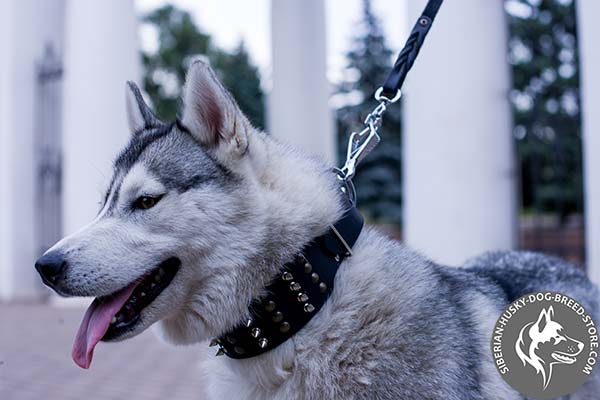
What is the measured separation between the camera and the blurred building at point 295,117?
771 cm

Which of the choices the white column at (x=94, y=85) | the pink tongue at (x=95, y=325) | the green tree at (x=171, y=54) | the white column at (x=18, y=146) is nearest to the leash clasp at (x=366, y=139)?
the pink tongue at (x=95, y=325)

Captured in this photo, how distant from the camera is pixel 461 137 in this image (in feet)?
25.3

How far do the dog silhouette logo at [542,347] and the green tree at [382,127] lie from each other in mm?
17358

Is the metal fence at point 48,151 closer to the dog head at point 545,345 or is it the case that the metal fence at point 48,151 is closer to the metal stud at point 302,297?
the metal stud at point 302,297

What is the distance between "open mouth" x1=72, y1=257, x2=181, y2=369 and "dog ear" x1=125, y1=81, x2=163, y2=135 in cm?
81

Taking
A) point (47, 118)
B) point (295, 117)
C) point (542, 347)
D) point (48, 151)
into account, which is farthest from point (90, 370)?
point (47, 118)

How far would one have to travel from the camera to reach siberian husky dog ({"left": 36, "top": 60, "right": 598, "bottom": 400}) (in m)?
2.23

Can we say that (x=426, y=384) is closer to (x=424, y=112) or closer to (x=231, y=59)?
(x=424, y=112)

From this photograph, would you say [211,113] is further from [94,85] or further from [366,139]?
[94,85]

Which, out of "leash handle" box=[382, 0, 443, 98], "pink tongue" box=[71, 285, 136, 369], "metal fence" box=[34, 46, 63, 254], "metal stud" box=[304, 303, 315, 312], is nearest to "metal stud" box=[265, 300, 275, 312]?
"metal stud" box=[304, 303, 315, 312]

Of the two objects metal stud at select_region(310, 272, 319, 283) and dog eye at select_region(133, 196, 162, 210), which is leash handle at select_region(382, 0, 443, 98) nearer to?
metal stud at select_region(310, 272, 319, 283)

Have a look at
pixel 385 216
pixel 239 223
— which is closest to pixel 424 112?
pixel 239 223

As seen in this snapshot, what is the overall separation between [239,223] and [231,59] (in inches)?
1139

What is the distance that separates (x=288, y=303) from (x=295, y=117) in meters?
9.61
